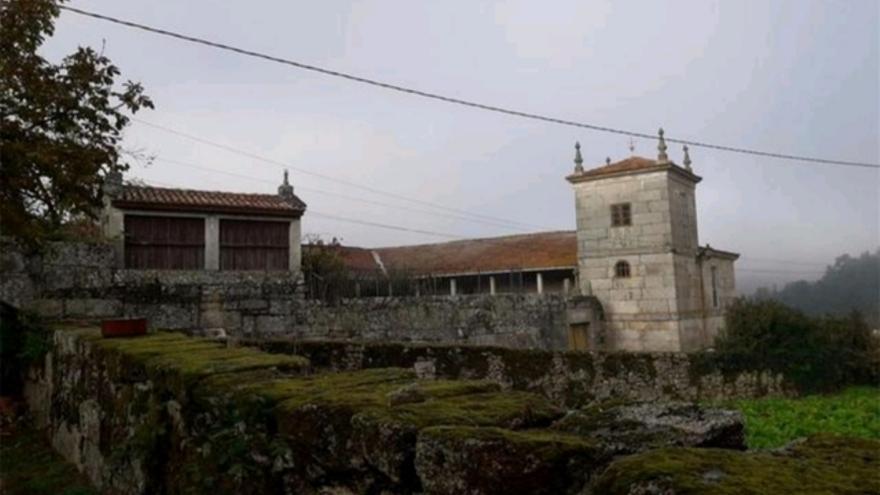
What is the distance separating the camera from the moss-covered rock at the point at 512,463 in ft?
4.62

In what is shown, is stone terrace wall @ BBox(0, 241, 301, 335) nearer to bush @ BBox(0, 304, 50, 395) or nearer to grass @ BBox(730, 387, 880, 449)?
bush @ BBox(0, 304, 50, 395)

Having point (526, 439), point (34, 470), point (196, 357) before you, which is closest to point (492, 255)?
point (34, 470)

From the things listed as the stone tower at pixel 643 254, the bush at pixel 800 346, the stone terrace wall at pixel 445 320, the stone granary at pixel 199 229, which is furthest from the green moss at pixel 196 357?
the stone tower at pixel 643 254

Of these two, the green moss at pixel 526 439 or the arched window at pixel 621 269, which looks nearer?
the green moss at pixel 526 439

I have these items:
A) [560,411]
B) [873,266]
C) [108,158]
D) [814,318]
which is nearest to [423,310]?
[108,158]

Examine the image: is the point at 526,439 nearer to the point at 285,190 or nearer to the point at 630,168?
the point at 285,190

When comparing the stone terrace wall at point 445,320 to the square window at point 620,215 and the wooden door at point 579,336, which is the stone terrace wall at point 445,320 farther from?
the square window at point 620,215

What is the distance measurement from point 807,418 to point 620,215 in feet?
36.3

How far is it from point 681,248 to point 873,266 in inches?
2106

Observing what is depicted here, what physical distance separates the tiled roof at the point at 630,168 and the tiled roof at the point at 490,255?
112 inches

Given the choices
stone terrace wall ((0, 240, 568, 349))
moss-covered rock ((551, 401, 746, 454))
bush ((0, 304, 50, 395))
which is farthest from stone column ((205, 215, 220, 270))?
moss-covered rock ((551, 401, 746, 454))

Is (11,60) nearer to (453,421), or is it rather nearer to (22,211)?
(22,211)

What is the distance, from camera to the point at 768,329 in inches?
651

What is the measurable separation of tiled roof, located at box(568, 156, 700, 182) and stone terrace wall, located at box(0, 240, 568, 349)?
529 cm
